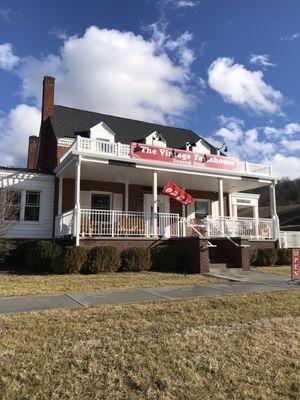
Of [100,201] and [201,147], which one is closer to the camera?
[100,201]

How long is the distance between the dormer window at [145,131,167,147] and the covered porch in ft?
10.6

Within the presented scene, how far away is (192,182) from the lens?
22500mm

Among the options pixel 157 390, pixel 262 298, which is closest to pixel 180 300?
pixel 262 298

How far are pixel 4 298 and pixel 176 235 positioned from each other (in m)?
10.6

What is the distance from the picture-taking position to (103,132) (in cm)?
2352

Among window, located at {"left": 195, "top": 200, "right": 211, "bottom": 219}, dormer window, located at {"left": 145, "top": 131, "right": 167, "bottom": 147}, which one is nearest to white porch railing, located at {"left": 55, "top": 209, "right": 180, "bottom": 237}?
window, located at {"left": 195, "top": 200, "right": 211, "bottom": 219}

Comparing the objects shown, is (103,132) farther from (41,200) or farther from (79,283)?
(79,283)

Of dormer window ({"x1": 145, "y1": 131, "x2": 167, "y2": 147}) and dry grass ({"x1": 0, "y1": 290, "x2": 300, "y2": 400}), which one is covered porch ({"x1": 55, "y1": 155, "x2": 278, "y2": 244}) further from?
dry grass ({"x1": 0, "y1": 290, "x2": 300, "y2": 400})

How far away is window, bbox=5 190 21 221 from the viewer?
1714 centimetres

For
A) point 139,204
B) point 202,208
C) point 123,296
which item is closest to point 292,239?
point 202,208

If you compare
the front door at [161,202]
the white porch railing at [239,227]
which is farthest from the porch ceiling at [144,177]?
the white porch railing at [239,227]

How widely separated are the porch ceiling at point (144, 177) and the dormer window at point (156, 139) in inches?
127

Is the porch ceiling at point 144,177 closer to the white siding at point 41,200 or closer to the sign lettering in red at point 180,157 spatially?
the sign lettering in red at point 180,157

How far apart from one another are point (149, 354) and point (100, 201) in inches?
694
